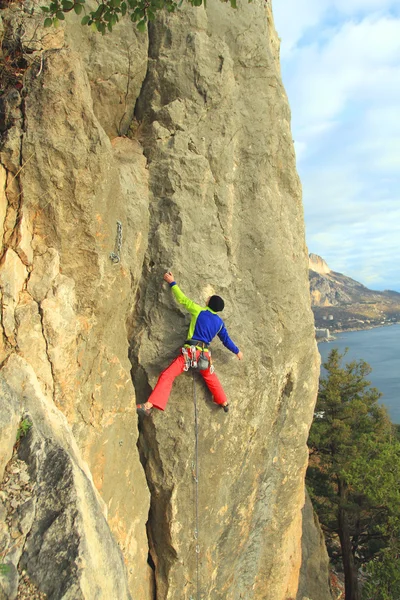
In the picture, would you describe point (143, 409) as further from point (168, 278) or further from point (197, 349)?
point (168, 278)

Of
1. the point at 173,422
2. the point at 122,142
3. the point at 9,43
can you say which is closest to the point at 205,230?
the point at 122,142

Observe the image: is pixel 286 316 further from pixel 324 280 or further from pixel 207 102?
pixel 324 280

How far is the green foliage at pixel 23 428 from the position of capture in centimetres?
Answer: 339

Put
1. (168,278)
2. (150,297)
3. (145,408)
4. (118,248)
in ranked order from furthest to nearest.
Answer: (150,297) → (168,278) → (145,408) → (118,248)

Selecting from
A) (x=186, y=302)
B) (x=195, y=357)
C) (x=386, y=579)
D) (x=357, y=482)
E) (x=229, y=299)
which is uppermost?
(x=229, y=299)

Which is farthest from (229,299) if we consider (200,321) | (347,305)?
(347,305)

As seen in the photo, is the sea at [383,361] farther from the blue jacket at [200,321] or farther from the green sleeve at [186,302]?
the green sleeve at [186,302]

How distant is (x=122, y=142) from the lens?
6.38m

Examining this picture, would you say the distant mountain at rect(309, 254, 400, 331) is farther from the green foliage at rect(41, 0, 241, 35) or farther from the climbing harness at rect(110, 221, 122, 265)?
the green foliage at rect(41, 0, 241, 35)

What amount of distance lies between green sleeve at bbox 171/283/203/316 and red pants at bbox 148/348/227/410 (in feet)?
1.74

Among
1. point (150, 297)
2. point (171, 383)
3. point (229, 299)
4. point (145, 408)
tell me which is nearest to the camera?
point (145, 408)

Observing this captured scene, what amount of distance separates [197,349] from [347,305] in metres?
171

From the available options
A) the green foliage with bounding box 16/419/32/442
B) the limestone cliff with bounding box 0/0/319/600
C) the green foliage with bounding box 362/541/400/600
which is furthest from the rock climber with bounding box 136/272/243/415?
the green foliage with bounding box 362/541/400/600

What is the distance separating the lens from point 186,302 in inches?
222
